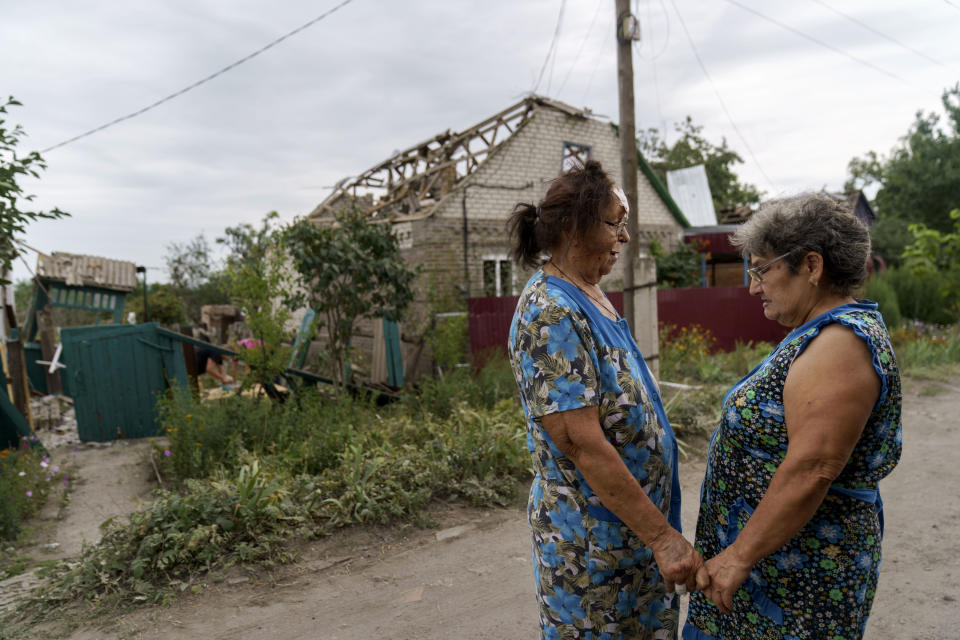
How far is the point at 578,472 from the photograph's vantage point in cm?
173

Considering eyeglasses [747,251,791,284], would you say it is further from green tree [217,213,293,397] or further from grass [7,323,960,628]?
green tree [217,213,293,397]

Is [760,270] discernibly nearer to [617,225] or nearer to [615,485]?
[617,225]

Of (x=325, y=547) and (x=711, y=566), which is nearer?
(x=711, y=566)

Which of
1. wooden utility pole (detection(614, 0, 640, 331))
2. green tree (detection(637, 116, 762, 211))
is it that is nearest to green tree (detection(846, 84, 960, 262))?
green tree (detection(637, 116, 762, 211))

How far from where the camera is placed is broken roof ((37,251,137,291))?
1004cm

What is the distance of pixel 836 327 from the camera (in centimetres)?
153

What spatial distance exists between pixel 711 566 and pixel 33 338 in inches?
514

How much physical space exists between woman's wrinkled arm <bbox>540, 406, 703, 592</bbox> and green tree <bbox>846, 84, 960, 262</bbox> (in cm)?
3236

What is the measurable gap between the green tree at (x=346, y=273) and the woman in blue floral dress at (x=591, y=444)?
5697mm

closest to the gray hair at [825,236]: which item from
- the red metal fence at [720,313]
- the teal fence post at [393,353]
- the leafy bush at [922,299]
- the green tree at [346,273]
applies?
the green tree at [346,273]

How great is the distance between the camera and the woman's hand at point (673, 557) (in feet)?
5.46

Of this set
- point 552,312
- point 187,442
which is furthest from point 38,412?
point 552,312

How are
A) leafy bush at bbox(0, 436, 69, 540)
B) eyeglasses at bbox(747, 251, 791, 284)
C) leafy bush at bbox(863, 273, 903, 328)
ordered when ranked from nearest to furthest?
eyeglasses at bbox(747, 251, 791, 284) → leafy bush at bbox(0, 436, 69, 540) → leafy bush at bbox(863, 273, 903, 328)

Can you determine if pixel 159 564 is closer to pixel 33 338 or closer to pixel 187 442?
pixel 187 442
